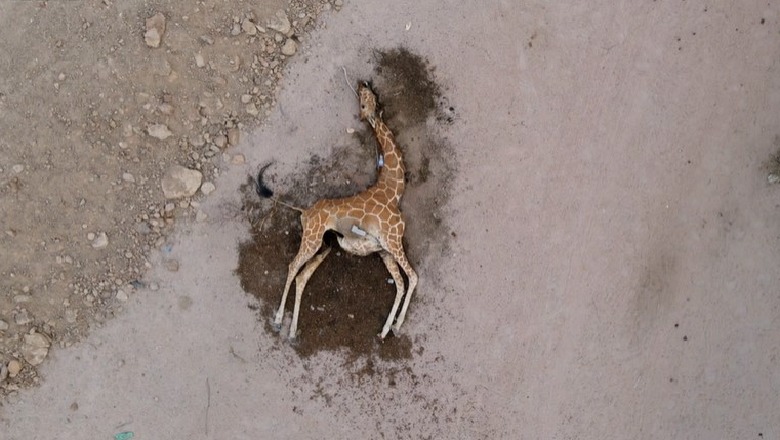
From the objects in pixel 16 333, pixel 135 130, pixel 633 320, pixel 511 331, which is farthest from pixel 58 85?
pixel 633 320

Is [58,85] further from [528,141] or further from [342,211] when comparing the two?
[528,141]

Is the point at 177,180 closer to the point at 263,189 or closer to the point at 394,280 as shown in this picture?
the point at 263,189

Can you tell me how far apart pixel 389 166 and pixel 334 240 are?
2.24 ft

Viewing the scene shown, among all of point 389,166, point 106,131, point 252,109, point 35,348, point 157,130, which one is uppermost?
point 389,166

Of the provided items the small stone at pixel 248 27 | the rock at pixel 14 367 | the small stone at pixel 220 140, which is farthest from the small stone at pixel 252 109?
the rock at pixel 14 367

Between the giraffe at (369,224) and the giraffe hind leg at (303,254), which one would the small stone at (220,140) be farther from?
the giraffe hind leg at (303,254)

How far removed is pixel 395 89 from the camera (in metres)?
4.17

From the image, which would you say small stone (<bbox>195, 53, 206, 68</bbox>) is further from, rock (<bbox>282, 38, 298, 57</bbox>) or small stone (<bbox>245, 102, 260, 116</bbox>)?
rock (<bbox>282, 38, 298, 57</bbox>)

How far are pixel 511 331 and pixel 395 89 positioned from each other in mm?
2000

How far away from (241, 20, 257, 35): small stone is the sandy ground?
348 millimetres

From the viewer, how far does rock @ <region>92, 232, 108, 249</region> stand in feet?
13.3

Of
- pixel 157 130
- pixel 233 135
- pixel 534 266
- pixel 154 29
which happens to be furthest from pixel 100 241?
pixel 534 266

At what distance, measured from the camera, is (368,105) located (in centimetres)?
402

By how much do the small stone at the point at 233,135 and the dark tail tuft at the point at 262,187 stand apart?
0.91ft
